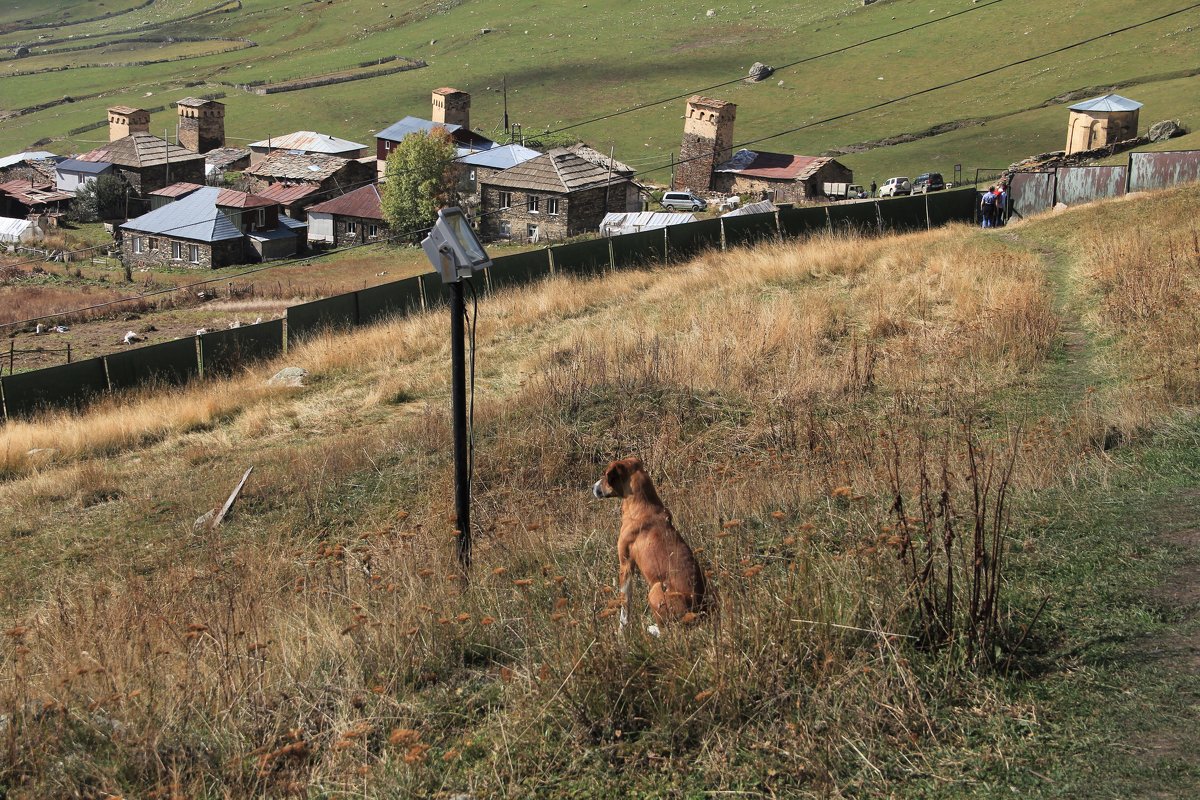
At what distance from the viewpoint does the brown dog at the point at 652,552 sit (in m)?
5.01

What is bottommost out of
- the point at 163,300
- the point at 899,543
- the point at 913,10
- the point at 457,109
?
the point at 163,300

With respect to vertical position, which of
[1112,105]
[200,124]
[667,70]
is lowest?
[1112,105]

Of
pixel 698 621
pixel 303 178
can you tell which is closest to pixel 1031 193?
pixel 698 621

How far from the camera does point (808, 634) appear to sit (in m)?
4.65

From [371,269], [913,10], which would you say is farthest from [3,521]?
[913,10]

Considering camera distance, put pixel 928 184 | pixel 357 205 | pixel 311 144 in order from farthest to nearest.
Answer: pixel 311 144, pixel 357 205, pixel 928 184

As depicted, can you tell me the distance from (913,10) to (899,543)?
9887 centimetres

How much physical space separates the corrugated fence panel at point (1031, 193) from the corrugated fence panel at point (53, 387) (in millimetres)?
24028

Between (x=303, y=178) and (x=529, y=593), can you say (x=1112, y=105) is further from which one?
(x=529, y=593)

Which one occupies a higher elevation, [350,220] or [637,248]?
[637,248]

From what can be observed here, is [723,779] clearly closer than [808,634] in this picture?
Yes

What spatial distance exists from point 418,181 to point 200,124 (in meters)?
31.9

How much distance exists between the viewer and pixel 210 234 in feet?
174

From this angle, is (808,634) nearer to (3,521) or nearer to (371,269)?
(3,521)
